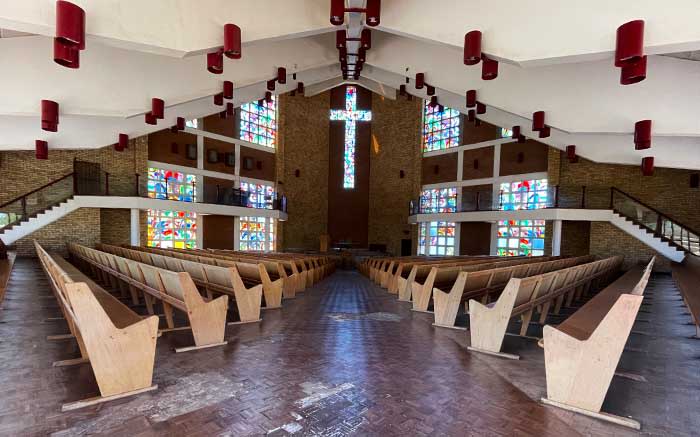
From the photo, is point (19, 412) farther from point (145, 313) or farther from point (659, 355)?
point (659, 355)

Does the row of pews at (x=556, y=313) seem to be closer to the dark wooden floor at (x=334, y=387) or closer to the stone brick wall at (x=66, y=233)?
the dark wooden floor at (x=334, y=387)

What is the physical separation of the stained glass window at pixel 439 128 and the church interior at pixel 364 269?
527cm

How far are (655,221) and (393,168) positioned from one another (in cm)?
1196

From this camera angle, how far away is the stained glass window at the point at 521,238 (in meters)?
14.6

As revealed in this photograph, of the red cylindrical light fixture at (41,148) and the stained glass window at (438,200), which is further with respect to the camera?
the stained glass window at (438,200)

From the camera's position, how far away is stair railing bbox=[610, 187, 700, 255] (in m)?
10.6

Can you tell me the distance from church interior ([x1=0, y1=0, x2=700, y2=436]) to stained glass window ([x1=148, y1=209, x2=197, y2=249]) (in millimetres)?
133

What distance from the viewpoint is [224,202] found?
15625mm

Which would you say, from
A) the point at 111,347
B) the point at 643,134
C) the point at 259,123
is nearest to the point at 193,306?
the point at 111,347

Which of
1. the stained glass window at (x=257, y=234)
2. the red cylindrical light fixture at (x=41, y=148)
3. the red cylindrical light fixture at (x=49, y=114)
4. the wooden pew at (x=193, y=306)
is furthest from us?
the stained glass window at (x=257, y=234)

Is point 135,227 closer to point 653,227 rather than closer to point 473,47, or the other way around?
point 473,47

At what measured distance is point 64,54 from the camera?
3.63 metres

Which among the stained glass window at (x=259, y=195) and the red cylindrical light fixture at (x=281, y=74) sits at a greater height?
the red cylindrical light fixture at (x=281, y=74)

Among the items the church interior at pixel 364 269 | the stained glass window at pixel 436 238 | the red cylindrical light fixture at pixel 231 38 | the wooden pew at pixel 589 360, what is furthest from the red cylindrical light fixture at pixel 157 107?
the stained glass window at pixel 436 238
